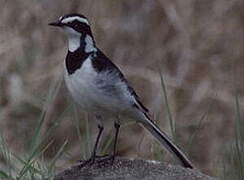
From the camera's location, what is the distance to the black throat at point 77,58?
466 cm

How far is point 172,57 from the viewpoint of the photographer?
27.5 feet

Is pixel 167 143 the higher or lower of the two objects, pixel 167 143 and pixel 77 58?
the lower

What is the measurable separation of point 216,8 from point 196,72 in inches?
24.7

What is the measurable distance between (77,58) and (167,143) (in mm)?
642

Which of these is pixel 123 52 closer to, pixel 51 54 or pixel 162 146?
pixel 51 54

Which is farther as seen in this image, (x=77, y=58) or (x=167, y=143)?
(x=167, y=143)

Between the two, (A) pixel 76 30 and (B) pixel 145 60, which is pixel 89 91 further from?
(B) pixel 145 60

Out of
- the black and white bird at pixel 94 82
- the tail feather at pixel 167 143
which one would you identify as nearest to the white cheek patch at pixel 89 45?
the black and white bird at pixel 94 82

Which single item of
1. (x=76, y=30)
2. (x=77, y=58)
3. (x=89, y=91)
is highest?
(x=76, y=30)

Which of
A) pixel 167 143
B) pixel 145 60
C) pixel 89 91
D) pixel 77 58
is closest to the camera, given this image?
pixel 89 91

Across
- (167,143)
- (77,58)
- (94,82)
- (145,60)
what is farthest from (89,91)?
(145,60)

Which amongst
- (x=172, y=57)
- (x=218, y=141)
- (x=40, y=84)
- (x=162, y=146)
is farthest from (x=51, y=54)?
(x=162, y=146)

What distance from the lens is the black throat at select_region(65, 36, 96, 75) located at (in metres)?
4.66

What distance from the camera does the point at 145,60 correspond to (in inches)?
329
